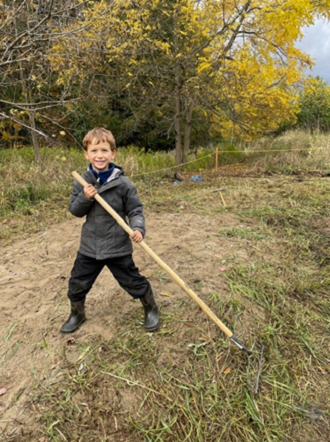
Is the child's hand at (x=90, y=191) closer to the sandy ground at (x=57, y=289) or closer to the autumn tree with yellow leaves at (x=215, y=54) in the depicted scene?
the sandy ground at (x=57, y=289)

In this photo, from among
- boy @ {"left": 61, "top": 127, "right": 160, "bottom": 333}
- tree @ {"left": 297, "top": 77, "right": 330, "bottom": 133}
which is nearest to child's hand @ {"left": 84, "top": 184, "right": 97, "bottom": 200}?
boy @ {"left": 61, "top": 127, "right": 160, "bottom": 333}

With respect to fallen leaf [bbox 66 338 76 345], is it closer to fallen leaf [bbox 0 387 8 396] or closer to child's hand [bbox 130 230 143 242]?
fallen leaf [bbox 0 387 8 396]

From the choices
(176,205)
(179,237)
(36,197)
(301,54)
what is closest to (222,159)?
(301,54)

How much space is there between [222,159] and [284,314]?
26.0 feet

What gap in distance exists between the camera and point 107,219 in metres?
2.20

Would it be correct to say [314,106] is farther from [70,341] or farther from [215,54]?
[70,341]

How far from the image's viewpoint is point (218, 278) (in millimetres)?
3004

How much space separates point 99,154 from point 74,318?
124 cm

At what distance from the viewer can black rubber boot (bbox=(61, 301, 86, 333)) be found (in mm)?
2412

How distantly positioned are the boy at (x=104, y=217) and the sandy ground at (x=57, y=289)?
0.41 m

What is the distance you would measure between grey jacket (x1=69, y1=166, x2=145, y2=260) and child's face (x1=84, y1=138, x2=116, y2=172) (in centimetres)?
8

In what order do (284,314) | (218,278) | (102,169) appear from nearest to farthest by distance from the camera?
(102,169) < (284,314) < (218,278)

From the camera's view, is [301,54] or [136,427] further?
[301,54]

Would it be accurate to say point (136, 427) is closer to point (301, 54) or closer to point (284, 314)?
point (284, 314)
